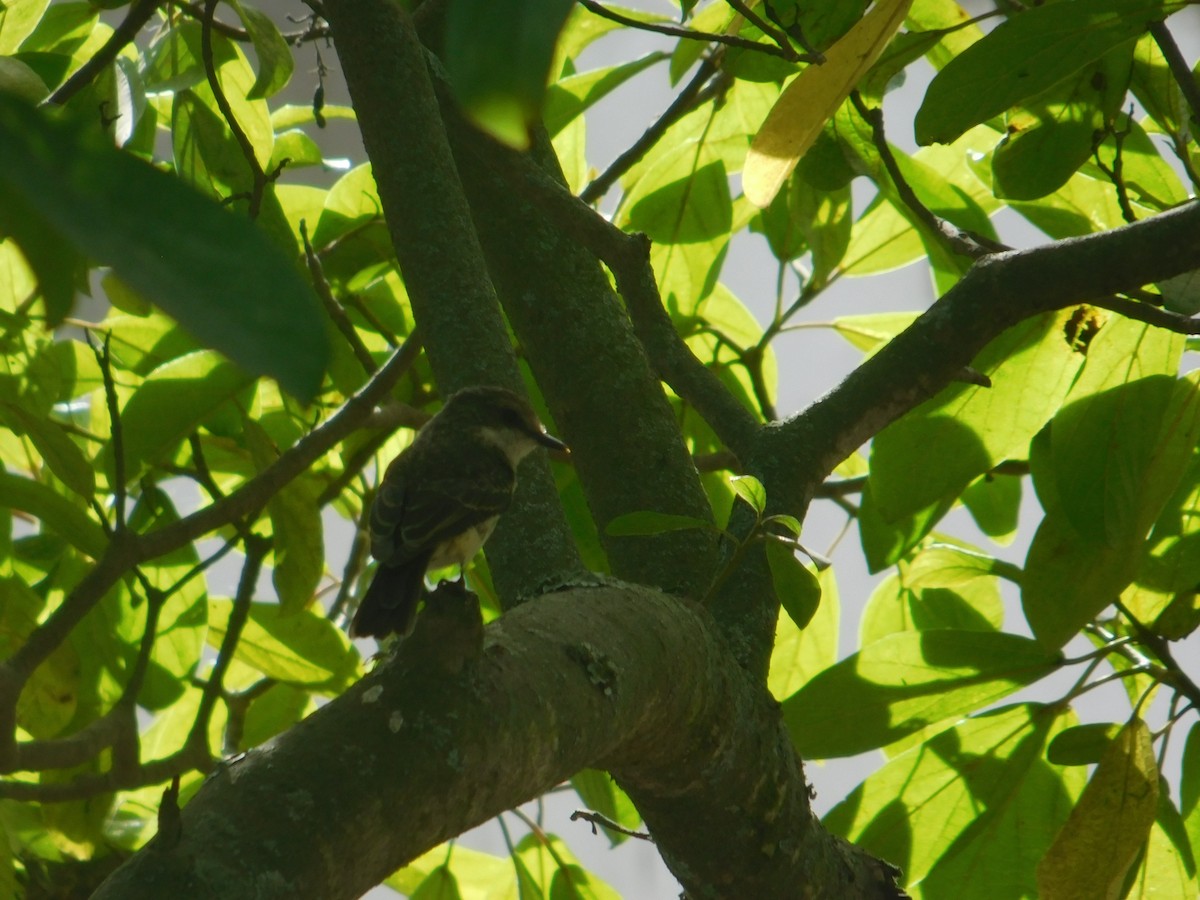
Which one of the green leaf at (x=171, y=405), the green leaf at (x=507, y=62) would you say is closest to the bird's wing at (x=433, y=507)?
the green leaf at (x=171, y=405)

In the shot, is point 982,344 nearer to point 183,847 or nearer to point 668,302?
point 668,302

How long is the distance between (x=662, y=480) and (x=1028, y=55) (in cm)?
65

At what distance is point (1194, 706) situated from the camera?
1534 mm

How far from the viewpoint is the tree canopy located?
40.6 inches

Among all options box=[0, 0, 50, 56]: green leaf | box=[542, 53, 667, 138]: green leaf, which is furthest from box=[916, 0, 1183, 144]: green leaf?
box=[0, 0, 50, 56]: green leaf

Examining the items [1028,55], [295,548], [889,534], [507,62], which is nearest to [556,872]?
[295,548]

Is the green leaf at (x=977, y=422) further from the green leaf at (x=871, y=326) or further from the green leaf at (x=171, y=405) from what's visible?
the green leaf at (x=171, y=405)

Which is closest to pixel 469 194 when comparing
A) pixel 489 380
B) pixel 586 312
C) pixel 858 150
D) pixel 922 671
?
pixel 586 312

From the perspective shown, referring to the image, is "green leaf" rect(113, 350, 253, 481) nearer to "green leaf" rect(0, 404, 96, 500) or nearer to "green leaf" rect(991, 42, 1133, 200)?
"green leaf" rect(0, 404, 96, 500)

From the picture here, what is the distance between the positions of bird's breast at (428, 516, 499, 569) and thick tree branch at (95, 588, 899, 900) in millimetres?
698

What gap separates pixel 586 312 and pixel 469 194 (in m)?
0.31

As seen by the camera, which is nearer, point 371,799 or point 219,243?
point 219,243

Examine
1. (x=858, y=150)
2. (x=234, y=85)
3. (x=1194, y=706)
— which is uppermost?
(x=234, y=85)

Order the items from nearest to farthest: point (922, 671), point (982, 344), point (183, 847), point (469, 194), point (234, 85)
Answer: point (183, 847)
point (982, 344)
point (922, 671)
point (469, 194)
point (234, 85)
